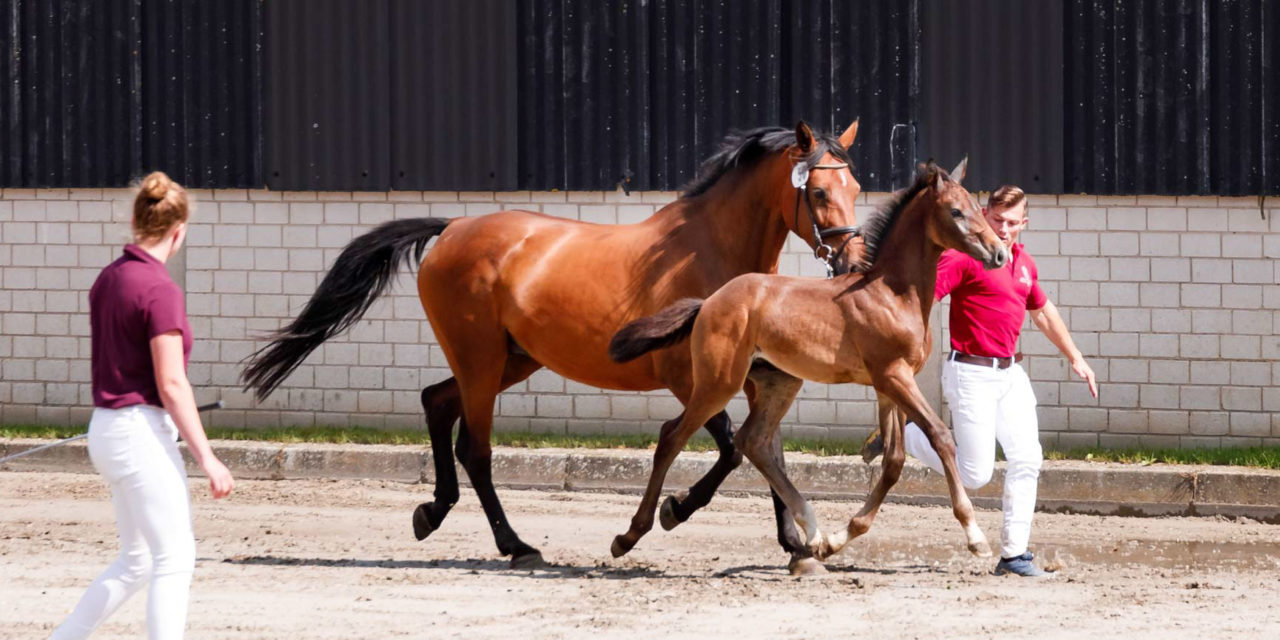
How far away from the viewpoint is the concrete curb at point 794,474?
1017 centimetres

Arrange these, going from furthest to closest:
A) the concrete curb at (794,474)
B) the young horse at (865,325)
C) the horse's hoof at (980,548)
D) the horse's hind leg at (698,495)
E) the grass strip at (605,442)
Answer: the grass strip at (605,442) < the concrete curb at (794,474) < the horse's hind leg at (698,495) < the young horse at (865,325) < the horse's hoof at (980,548)

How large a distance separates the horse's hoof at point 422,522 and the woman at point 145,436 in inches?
Answer: 137

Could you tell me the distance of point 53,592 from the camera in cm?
723

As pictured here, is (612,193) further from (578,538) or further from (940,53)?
(578,538)

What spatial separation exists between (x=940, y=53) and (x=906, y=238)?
4.70m

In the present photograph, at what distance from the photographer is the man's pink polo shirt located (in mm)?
7617

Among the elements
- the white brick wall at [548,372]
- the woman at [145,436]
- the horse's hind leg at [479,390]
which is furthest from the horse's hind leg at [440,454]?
the woman at [145,436]

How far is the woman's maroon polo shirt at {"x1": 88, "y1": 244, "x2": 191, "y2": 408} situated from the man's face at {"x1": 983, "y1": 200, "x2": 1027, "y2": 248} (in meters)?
3.97

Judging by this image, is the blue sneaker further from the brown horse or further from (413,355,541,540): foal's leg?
(413,355,541,540): foal's leg

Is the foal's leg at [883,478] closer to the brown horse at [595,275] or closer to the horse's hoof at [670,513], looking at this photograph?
the brown horse at [595,275]

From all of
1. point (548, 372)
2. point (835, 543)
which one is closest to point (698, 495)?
point (835, 543)

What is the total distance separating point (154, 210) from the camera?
5184 millimetres

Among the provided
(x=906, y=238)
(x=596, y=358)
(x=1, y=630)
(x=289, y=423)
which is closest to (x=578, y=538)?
(x=596, y=358)

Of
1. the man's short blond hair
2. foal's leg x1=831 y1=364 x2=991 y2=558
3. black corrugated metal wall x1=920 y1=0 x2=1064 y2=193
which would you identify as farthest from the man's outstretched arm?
black corrugated metal wall x1=920 y1=0 x2=1064 y2=193
